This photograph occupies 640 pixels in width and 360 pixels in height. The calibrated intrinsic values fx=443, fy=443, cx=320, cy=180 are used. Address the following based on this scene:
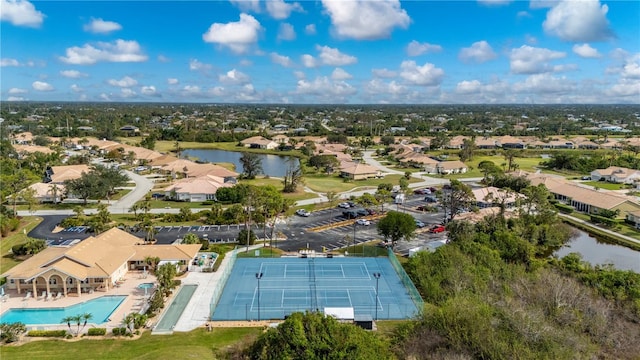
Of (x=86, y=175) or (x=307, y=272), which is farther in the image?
(x=86, y=175)

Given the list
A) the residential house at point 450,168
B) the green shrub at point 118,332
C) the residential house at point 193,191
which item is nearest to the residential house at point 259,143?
the residential house at point 450,168

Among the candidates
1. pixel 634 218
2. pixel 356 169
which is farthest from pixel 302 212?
pixel 634 218

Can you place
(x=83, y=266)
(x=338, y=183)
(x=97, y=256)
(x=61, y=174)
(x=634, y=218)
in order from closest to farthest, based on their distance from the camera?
(x=83, y=266), (x=97, y=256), (x=634, y=218), (x=61, y=174), (x=338, y=183)

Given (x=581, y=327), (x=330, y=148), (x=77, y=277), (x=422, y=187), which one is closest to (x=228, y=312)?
(x=77, y=277)

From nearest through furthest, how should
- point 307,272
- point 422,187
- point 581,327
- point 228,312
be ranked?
point 581,327 → point 228,312 → point 307,272 → point 422,187

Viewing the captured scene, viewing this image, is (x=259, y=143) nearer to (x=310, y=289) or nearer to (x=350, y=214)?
(x=350, y=214)

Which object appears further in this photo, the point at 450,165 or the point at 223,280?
the point at 450,165

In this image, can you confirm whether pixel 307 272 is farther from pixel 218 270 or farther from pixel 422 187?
pixel 422 187

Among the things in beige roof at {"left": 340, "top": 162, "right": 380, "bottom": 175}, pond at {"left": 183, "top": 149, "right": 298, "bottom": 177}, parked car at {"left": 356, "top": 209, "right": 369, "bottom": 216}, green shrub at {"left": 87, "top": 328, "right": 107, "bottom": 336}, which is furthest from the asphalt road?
pond at {"left": 183, "top": 149, "right": 298, "bottom": 177}
